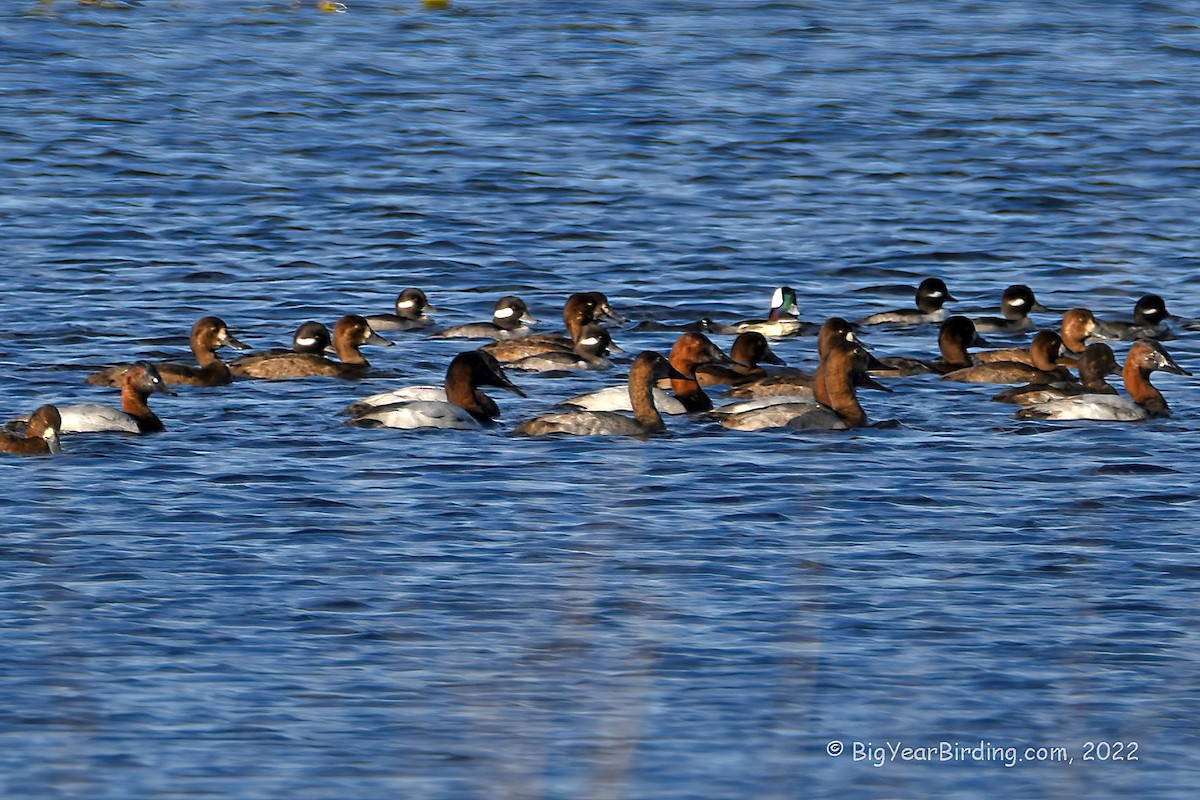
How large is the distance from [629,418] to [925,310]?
5.98m

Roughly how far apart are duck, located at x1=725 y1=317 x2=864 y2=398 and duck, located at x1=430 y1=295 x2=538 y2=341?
243cm

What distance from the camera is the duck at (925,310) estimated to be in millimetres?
21938

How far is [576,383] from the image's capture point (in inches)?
757

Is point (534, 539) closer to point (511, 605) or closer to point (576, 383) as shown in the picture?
point (511, 605)

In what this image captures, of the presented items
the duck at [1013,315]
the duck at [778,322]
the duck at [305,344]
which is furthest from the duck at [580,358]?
the duck at [1013,315]

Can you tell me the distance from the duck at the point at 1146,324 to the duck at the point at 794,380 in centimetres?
294

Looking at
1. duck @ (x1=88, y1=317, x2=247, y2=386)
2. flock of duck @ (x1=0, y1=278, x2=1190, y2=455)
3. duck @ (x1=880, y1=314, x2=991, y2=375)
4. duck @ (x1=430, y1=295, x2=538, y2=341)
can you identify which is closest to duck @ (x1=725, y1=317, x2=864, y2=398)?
flock of duck @ (x1=0, y1=278, x2=1190, y2=455)

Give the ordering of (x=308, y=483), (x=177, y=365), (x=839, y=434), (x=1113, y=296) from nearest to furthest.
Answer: (x=308, y=483)
(x=839, y=434)
(x=177, y=365)
(x=1113, y=296)

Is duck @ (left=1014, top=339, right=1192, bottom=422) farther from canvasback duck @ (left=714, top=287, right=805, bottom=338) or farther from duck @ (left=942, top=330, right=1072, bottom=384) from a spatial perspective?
canvasback duck @ (left=714, top=287, right=805, bottom=338)

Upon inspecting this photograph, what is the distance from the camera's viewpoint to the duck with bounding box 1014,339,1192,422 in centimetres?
1731

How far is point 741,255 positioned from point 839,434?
8.37m

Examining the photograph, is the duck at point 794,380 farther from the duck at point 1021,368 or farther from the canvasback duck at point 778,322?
the canvasback duck at point 778,322

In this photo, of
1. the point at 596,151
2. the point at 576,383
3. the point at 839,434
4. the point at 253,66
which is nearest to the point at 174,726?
the point at 839,434

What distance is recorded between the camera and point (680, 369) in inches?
736
